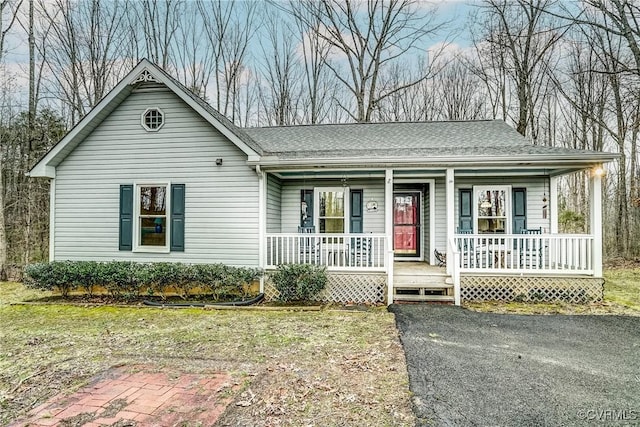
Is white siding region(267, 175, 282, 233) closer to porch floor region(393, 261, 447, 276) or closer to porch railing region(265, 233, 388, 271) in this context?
porch railing region(265, 233, 388, 271)

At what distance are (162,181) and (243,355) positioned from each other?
5.71m

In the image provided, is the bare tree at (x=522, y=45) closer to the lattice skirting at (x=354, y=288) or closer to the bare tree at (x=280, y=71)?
the bare tree at (x=280, y=71)

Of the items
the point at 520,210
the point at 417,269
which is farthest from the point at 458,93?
the point at 417,269

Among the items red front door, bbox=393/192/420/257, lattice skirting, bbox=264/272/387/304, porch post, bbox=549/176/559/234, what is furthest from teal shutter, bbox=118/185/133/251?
porch post, bbox=549/176/559/234

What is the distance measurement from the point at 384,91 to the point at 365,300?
15.9 metres

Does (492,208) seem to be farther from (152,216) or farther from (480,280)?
(152,216)

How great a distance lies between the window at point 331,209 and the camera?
1031 cm

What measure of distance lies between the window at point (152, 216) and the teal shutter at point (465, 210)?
25.0ft

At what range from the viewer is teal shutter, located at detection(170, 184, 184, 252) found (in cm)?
897

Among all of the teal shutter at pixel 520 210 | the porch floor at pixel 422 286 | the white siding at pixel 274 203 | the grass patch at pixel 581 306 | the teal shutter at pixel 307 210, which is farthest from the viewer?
the teal shutter at pixel 307 210

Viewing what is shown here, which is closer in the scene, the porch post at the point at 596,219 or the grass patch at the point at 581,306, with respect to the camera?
the grass patch at the point at 581,306

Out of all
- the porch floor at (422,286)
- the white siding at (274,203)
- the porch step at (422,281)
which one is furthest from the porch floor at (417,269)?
the white siding at (274,203)

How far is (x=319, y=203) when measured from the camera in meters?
10.4

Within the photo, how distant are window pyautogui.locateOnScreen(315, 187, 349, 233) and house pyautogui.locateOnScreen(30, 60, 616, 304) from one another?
3 centimetres
